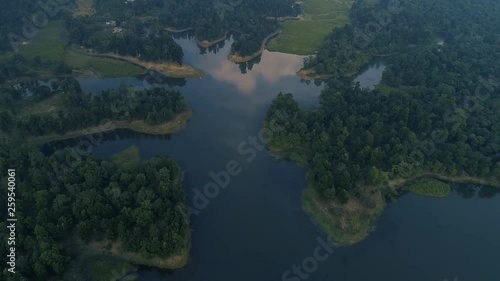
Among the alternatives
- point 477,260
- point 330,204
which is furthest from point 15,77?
point 477,260

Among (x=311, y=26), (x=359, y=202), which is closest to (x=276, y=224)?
(x=359, y=202)

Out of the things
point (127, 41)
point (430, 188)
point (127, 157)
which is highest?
point (127, 41)

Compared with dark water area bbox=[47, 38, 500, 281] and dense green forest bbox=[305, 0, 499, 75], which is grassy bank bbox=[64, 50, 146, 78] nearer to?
dark water area bbox=[47, 38, 500, 281]

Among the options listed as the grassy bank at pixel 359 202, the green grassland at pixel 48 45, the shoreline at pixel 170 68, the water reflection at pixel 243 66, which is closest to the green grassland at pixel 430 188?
the grassy bank at pixel 359 202

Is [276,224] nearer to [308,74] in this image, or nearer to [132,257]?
[132,257]

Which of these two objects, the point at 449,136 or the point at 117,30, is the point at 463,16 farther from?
the point at 117,30

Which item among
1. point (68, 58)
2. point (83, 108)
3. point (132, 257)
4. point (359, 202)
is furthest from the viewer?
point (68, 58)
